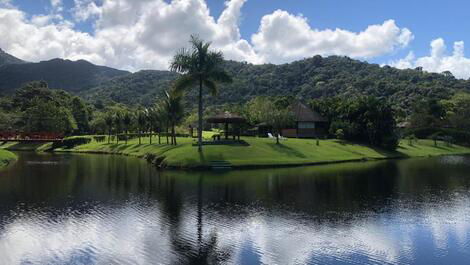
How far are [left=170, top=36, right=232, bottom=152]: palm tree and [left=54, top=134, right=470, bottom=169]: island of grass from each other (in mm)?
4319

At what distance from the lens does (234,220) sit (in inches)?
1043

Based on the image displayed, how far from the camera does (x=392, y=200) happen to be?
33.8 meters

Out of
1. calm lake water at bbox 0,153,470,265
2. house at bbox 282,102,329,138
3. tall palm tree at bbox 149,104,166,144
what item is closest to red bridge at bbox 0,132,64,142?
tall palm tree at bbox 149,104,166,144

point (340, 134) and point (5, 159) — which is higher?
point (340, 134)

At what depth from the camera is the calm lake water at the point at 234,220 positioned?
19.6 m

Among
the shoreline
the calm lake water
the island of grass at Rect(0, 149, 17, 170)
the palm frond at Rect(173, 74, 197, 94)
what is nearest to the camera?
the calm lake water

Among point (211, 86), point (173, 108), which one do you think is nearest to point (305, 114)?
point (173, 108)

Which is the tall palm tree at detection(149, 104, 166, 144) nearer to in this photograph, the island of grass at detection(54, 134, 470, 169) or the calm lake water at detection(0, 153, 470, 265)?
the island of grass at detection(54, 134, 470, 169)

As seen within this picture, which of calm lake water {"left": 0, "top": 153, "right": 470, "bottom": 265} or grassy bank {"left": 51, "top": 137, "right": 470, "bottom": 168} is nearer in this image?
calm lake water {"left": 0, "top": 153, "right": 470, "bottom": 265}

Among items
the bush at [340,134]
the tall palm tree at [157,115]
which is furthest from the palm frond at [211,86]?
the bush at [340,134]

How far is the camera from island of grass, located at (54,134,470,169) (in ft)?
192

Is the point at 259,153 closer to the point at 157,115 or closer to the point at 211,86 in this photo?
the point at 211,86

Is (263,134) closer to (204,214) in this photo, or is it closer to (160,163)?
(160,163)

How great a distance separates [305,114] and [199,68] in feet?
137
